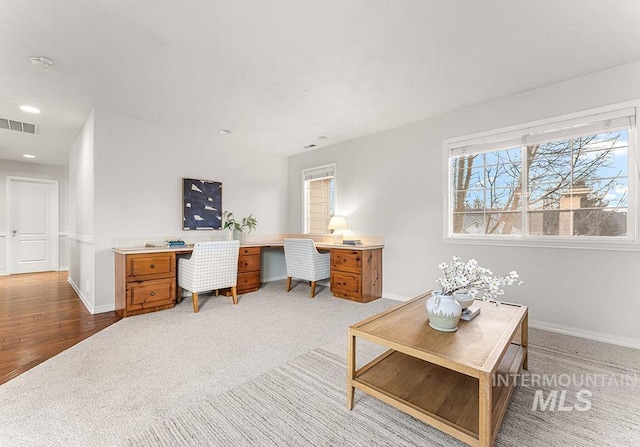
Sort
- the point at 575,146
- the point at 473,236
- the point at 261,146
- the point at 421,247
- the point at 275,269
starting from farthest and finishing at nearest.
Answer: the point at 275,269
the point at 261,146
the point at 421,247
the point at 473,236
the point at 575,146

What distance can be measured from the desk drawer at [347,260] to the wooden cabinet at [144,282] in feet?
7.12

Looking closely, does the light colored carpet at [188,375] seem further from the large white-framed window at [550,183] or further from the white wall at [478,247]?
the large white-framed window at [550,183]

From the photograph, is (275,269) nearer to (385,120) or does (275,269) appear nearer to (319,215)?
(319,215)

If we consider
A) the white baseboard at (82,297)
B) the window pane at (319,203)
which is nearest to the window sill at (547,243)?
the window pane at (319,203)

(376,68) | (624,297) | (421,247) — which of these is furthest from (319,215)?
(624,297)

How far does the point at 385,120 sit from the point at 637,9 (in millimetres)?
2329

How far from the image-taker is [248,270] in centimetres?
444

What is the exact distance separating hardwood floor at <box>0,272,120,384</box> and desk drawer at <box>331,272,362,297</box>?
2.74m

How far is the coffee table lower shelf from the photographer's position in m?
1.31

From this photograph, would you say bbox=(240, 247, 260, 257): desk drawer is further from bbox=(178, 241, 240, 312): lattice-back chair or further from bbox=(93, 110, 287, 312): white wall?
Answer: bbox=(93, 110, 287, 312): white wall

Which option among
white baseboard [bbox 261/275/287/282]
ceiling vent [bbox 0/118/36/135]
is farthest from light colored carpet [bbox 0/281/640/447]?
ceiling vent [bbox 0/118/36/135]

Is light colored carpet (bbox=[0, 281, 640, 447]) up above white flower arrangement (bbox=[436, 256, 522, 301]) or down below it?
below

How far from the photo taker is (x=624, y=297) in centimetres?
254

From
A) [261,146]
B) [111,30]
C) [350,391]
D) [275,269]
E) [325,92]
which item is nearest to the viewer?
[350,391]
